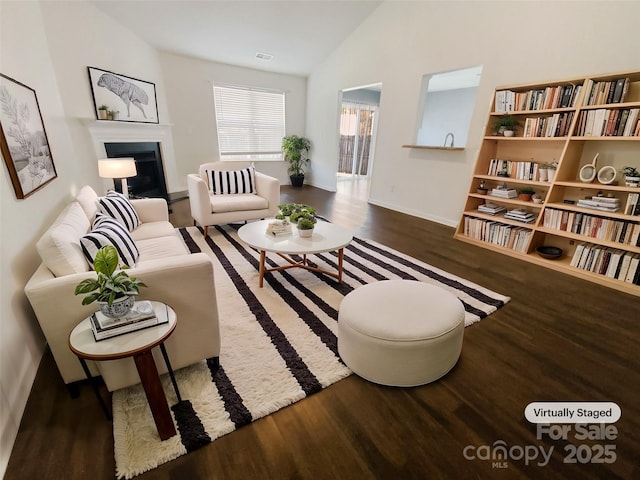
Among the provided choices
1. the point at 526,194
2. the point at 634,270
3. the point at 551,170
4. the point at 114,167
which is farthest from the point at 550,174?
the point at 114,167

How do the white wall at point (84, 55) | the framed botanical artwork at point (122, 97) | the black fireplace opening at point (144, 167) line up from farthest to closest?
the black fireplace opening at point (144, 167)
the framed botanical artwork at point (122, 97)
the white wall at point (84, 55)

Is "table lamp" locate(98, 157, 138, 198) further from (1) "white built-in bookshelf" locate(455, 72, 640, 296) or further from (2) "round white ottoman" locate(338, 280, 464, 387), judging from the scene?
(1) "white built-in bookshelf" locate(455, 72, 640, 296)

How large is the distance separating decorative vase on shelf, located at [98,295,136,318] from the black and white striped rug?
1.71 feet

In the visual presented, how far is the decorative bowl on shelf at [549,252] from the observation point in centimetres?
285

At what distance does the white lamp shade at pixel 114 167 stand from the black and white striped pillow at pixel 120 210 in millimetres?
874

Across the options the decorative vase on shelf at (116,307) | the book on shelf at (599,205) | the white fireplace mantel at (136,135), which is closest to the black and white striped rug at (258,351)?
the decorative vase on shelf at (116,307)

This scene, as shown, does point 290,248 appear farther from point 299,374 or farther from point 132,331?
point 132,331

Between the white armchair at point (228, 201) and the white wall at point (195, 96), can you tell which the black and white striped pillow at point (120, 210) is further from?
the white wall at point (195, 96)

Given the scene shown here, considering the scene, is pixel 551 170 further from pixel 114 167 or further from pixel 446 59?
pixel 114 167

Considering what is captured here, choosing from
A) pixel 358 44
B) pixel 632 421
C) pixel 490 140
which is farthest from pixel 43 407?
pixel 358 44

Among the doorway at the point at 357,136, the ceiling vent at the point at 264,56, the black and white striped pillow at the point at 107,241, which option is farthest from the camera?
the doorway at the point at 357,136

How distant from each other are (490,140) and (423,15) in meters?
2.01

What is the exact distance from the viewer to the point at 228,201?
3.35 m

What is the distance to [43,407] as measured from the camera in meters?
1.31
